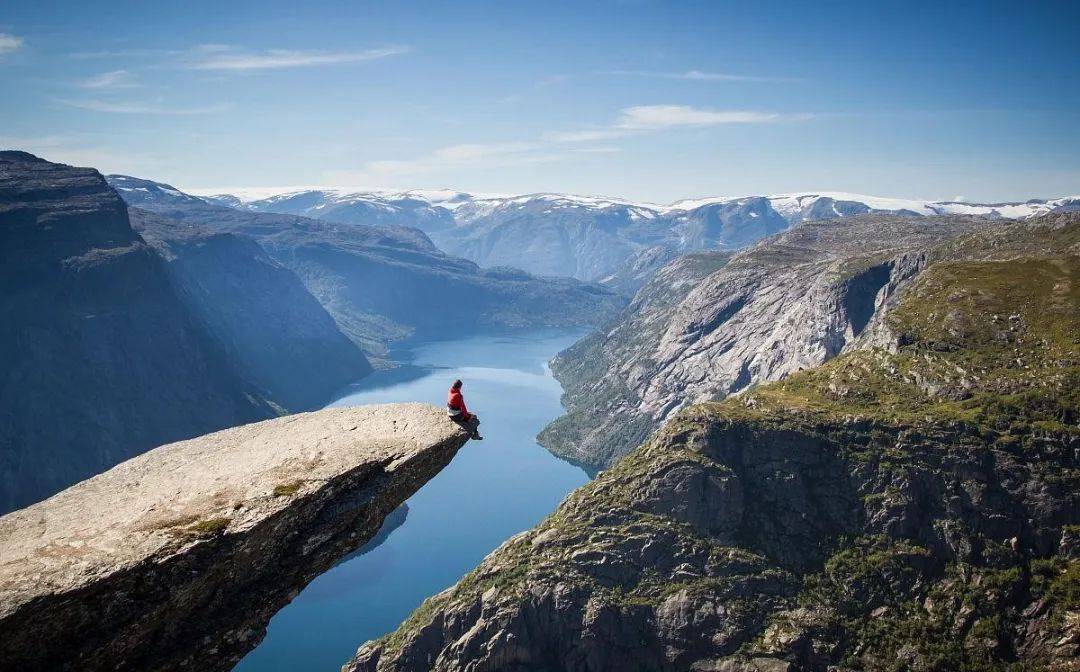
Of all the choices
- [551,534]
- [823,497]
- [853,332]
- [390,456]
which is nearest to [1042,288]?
[823,497]

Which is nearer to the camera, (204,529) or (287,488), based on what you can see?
(204,529)

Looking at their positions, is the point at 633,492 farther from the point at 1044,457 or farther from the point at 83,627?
the point at 83,627

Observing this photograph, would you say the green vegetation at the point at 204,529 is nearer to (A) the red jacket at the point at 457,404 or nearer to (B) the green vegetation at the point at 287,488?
(B) the green vegetation at the point at 287,488

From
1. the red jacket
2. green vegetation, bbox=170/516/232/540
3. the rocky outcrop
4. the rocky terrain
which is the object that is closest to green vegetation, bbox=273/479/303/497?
the rocky outcrop

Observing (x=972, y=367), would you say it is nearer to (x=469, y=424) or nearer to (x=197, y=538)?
(x=469, y=424)

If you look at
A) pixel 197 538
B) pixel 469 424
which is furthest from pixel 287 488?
pixel 469 424

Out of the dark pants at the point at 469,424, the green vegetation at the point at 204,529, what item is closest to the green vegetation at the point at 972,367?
the dark pants at the point at 469,424
